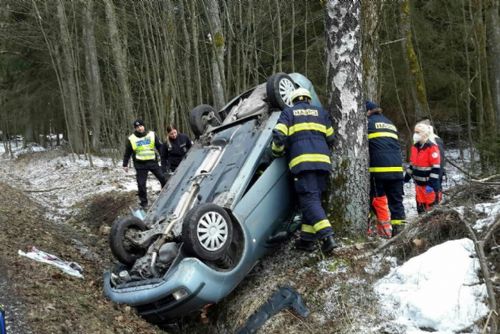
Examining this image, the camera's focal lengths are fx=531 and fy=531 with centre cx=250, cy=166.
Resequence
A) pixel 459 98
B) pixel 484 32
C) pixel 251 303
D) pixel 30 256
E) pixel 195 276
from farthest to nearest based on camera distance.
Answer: pixel 459 98
pixel 484 32
pixel 30 256
pixel 251 303
pixel 195 276

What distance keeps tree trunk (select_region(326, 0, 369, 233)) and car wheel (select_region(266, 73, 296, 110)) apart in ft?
1.92

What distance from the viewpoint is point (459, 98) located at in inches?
557

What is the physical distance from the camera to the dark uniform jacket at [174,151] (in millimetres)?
10352

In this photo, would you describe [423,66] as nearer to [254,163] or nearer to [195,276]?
[254,163]

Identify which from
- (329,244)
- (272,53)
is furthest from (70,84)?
(329,244)

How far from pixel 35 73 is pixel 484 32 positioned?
2121 cm

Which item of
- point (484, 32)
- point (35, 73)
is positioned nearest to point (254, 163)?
point (484, 32)

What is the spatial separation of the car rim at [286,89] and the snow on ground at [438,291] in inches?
90.8

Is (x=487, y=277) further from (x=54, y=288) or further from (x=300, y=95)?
(x=54, y=288)

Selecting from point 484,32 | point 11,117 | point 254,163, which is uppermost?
point 484,32

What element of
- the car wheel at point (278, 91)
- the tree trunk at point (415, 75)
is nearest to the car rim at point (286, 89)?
the car wheel at point (278, 91)

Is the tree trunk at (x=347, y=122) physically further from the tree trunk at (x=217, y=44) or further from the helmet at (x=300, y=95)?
the tree trunk at (x=217, y=44)

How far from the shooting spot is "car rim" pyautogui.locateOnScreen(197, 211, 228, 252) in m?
4.83

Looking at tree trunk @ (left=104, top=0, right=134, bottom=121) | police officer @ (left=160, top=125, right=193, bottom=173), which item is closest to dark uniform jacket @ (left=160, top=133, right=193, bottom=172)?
police officer @ (left=160, top=125, right=193, bottom=173)
